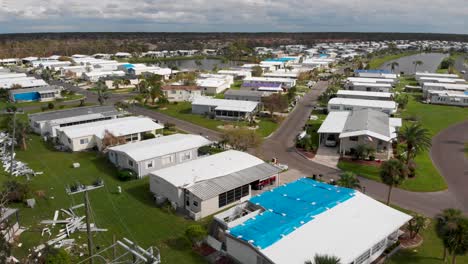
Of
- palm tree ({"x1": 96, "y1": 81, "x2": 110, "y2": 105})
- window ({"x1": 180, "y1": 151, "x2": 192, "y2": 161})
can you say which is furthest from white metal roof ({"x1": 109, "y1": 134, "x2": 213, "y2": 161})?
palm tree ({"x1": 96, "y1": 81, "x2": 110, "y2": 105})

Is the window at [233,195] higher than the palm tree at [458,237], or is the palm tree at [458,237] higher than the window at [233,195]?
the palm tree at [458,237]

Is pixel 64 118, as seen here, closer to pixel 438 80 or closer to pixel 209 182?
pixel 209 182

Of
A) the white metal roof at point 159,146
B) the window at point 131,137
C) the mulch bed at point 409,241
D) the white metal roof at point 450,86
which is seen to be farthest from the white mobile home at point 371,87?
the mulch bed at point 409,241

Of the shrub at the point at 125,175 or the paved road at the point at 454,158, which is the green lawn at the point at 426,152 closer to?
the paved road at the point at 454,158

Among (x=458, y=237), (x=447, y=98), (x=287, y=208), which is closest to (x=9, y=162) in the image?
(x=287, y=208)

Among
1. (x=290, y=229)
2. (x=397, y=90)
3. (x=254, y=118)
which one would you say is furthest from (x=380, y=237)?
(x=397, y=90)

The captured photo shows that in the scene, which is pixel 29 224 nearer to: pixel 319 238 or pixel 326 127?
pixel 319 238
